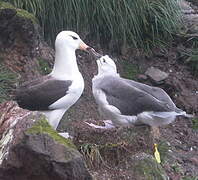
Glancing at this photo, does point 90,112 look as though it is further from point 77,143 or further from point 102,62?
point 77,143

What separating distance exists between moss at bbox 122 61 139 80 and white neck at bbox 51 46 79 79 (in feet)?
8.77

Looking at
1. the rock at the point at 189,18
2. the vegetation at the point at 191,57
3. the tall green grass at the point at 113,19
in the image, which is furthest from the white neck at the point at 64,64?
the rock at the point at 189,18

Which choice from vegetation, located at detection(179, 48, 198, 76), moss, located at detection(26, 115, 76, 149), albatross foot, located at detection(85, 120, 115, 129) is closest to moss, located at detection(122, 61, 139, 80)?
vegetation, located at detection(179, 48, 198, 76)

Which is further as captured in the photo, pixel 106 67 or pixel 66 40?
pixel 106 67

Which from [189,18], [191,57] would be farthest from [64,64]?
[189,18]

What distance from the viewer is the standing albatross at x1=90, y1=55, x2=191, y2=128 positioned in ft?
19.5

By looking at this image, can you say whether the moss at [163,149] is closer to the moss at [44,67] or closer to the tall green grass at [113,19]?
the moss at [44,67]

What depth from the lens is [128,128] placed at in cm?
593

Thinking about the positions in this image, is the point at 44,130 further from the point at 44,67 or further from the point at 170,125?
the point at 170,125

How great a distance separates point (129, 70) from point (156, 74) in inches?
17.1

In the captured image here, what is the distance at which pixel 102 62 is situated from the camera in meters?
6.59

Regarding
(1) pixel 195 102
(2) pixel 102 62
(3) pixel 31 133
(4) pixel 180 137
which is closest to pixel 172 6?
(1) pixel 195 102

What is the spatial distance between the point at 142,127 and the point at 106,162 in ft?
2.44

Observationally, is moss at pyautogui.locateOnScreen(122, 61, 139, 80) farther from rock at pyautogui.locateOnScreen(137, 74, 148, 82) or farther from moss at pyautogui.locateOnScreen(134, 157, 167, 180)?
moss at pyautogui.locateOnScreen(134, 157, 167, 180)
